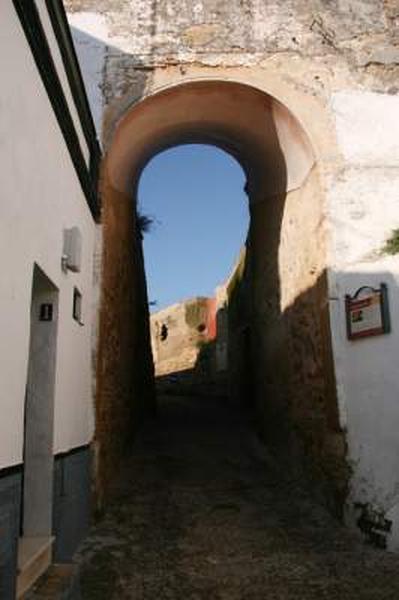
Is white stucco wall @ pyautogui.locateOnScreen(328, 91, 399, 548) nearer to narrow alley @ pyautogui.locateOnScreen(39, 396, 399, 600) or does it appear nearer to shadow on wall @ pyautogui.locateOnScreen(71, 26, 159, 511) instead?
narrow alley @ pyautogui.locateOnScreen(39, 396, 399, 600)

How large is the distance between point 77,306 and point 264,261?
4.51 m

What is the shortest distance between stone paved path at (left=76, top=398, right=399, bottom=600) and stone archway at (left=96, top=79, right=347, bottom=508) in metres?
0.46

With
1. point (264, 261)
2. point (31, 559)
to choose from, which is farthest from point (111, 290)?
point (31, 559)

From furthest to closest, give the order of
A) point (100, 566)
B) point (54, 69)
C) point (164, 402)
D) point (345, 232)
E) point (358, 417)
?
point (164, 402) < point (345, 232) < point (358, 417) < point (100, 566) < point (54, 69)

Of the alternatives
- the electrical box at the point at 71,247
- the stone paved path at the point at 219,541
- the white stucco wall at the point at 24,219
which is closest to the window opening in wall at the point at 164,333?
the stone paved path at the point at 219,541

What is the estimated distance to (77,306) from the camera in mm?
5547

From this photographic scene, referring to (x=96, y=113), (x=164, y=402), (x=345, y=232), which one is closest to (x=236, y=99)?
(x=96, y=113)

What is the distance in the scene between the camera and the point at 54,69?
13.6 feet

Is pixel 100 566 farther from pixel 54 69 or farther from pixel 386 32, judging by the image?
pixel 386 32

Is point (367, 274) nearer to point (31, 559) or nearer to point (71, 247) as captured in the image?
point (71, 247)

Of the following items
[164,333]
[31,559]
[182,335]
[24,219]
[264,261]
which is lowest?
[31,559]

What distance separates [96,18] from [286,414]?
559 cm

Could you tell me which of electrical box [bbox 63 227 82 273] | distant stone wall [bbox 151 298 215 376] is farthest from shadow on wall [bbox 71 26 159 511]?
distant stone wall [bbox 151 298 215 376]

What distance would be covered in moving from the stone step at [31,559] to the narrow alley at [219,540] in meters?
0.51
